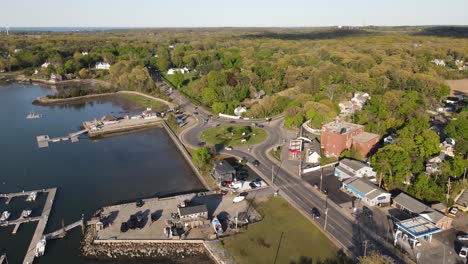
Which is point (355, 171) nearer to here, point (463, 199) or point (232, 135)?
point (463, 199)

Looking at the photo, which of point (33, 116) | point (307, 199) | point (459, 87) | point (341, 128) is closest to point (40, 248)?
point (307, 199)

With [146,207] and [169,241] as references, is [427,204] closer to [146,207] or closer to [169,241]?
[169,241]

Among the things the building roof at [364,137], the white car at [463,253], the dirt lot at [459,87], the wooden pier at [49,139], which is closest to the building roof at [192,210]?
the white car at [463,253]

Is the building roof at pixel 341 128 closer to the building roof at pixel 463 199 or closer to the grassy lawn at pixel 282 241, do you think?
the building roof at pixel 463 199

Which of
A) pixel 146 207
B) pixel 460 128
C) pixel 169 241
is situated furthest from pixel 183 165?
pixel 460 128

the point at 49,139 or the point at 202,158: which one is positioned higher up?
the point at 202,158

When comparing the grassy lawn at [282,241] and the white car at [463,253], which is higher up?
the white car at [463,253]
